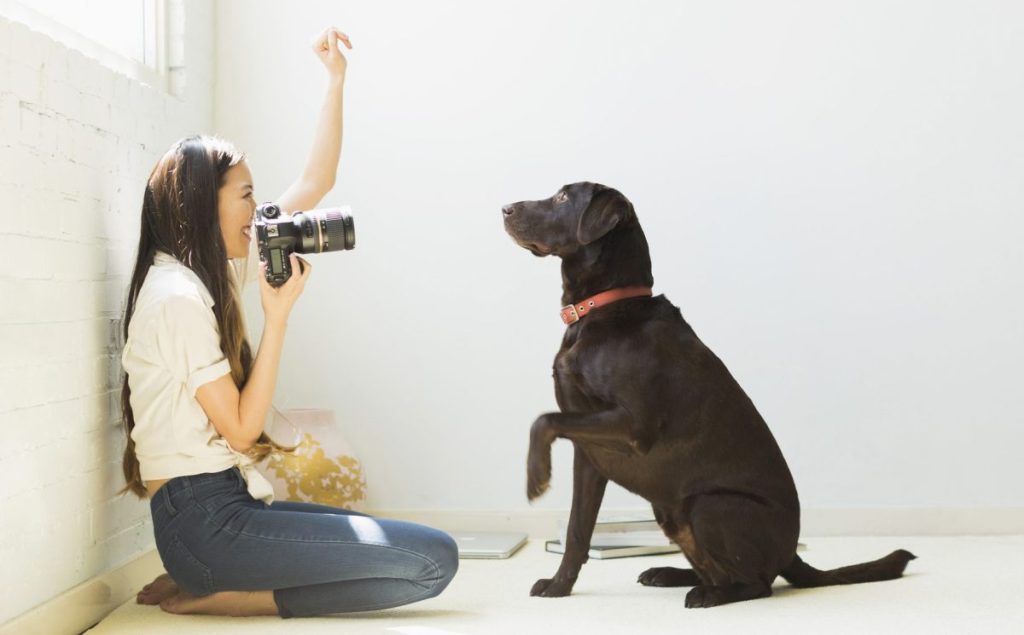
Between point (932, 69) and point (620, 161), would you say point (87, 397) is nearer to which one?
point (620, 161)

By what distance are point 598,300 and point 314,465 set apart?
→ 4.06 ft

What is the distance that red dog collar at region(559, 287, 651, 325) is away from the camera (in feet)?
8.45

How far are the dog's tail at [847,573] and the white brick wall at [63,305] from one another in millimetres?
1566

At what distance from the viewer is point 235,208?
2.41 m

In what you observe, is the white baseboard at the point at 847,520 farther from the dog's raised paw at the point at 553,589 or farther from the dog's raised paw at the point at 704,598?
the dog's raised paw at the point at 704,598

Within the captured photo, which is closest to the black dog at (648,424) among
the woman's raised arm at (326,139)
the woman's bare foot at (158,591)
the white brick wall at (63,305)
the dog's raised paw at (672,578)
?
the dog's raised paw at (672,578)

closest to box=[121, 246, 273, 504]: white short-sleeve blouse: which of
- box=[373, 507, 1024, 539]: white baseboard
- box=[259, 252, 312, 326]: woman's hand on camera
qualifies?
box=[259, 252, 312, 326]: woman's hand on camera

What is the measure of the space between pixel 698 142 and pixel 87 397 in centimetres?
206

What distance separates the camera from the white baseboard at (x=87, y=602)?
2.15 metres

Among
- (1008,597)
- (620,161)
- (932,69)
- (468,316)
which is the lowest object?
(1008,597)

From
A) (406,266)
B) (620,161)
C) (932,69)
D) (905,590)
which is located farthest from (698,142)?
(905,590)

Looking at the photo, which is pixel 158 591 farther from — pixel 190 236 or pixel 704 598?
pixel 704 598

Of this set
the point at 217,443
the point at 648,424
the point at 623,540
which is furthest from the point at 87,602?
the point at 623,540

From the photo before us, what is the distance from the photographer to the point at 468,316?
3.68m
